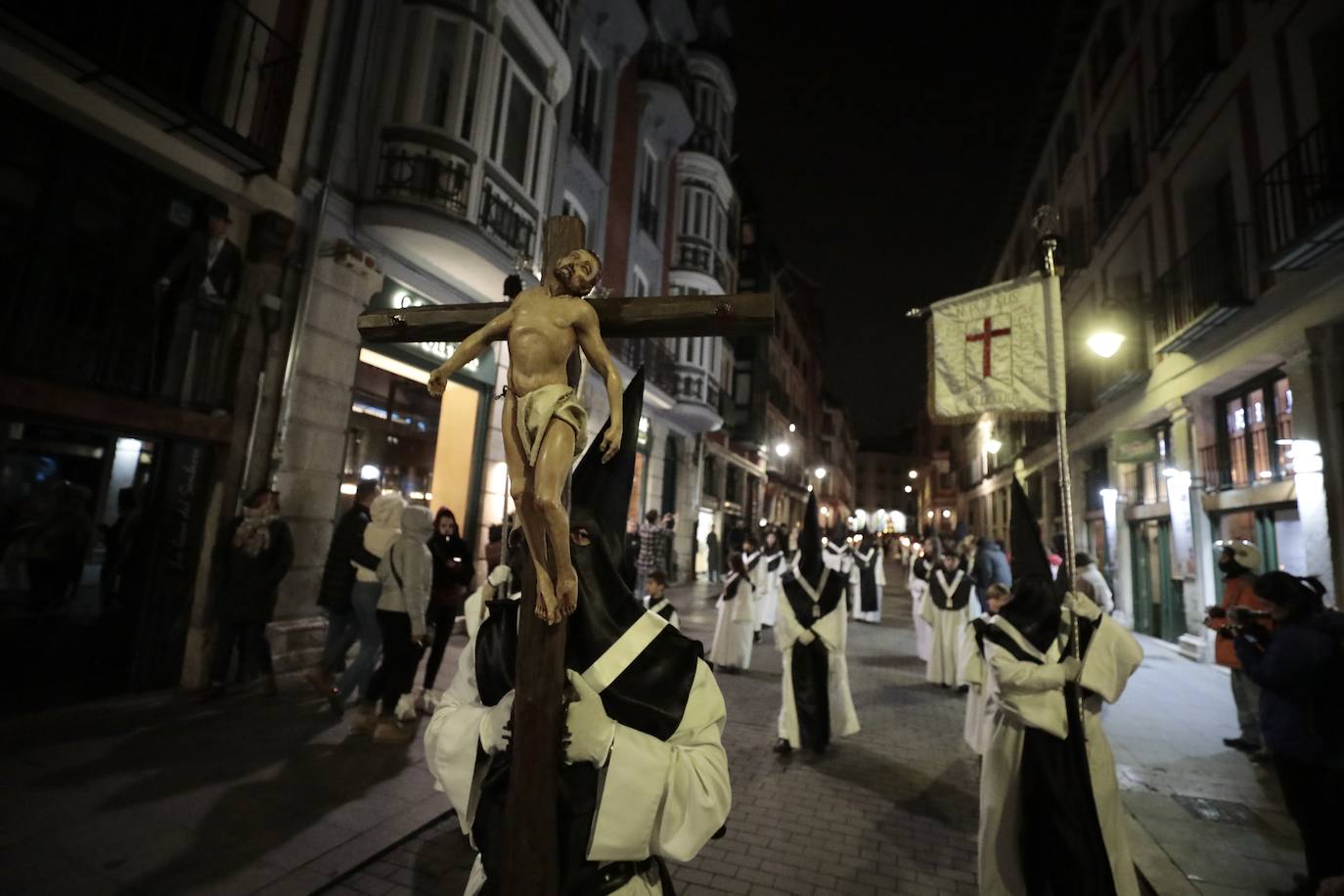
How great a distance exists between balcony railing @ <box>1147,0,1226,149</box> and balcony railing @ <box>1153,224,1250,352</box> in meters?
2.43

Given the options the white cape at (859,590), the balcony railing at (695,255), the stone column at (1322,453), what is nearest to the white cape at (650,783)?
the stone column at (1322,453)

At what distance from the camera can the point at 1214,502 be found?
446 inches

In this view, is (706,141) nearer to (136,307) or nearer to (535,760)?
(136,307)

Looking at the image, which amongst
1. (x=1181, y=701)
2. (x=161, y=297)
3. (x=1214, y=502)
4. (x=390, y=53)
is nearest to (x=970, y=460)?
(x=1214, y=502)

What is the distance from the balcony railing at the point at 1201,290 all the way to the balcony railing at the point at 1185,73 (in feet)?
7.97

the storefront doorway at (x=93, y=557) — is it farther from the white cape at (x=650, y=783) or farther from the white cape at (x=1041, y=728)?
the white cape at (x=1041, y=728)

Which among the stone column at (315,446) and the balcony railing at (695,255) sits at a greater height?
the balcony railing at (695,255)

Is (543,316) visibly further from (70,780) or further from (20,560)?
(20,560)

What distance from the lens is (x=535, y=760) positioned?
190 centimetres

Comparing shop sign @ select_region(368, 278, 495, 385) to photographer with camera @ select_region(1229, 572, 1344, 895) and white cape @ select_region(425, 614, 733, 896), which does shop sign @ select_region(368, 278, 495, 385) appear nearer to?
white cape @ select_region(425, 614, 733, 896)

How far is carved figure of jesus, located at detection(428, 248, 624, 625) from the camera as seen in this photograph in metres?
1.94

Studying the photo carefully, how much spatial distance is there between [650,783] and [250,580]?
19.9 feet

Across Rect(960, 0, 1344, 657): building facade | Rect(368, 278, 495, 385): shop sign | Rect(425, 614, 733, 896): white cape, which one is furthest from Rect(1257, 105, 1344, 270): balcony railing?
Rect(368, 278, 495, 385): shop sign

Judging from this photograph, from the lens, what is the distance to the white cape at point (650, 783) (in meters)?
1.90
